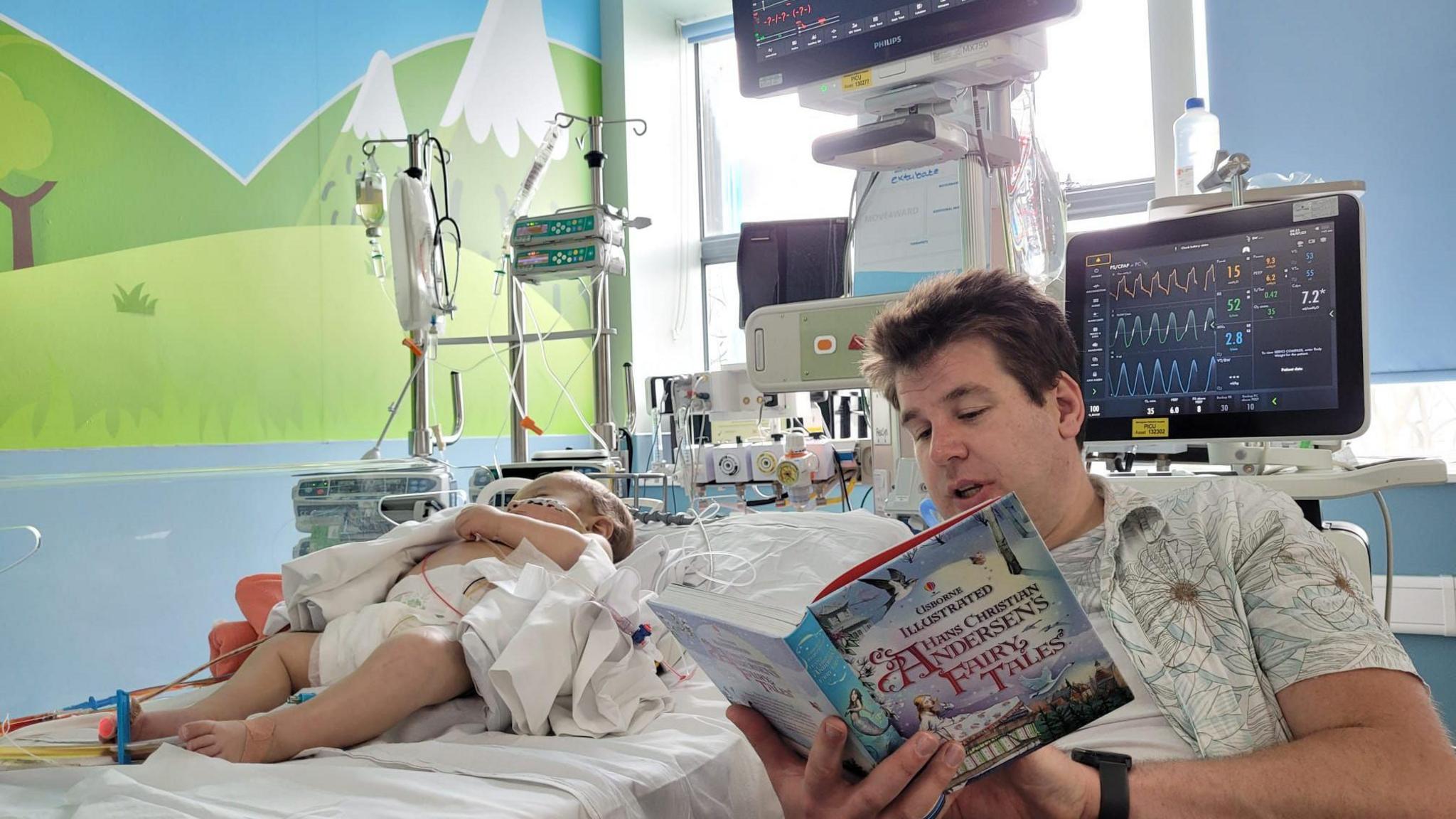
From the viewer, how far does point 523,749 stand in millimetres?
1402

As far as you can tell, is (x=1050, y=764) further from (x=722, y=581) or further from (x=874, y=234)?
(x=874, y=234)

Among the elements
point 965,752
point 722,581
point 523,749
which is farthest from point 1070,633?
point 722,581

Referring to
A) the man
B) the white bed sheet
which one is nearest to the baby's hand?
the white bed sheet

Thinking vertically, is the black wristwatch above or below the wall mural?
below

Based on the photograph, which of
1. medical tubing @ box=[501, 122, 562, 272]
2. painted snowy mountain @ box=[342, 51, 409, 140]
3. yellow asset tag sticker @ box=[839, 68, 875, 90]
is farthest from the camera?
painted snowy mountain @ box=[342, 51, 409, 140]

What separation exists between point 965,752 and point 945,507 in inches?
18.5

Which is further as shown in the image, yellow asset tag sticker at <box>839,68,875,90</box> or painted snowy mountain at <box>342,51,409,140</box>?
painted snowy mountain at <box>342,51,409,140</box>

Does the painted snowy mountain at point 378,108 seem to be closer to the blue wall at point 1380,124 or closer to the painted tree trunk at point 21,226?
the painted tree trunk at point 21,226

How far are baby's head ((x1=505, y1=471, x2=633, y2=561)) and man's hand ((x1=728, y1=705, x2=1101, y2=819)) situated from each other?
4.11 ft

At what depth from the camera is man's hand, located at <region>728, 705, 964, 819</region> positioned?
81cm

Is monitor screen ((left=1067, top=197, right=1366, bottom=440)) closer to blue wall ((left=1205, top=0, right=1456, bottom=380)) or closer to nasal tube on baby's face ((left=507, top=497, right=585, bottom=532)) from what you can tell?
nasal tube on baby's face ((left=507, top=497, right=585, bottom=532))

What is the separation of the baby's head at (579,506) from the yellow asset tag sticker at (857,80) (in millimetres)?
976

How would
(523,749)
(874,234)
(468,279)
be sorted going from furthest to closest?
(468,279), (874,234), (523,749)

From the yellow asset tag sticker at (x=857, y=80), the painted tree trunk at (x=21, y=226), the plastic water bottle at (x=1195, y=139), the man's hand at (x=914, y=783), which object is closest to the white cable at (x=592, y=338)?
the yellow asset tag sticker at (x=857, y=80)
